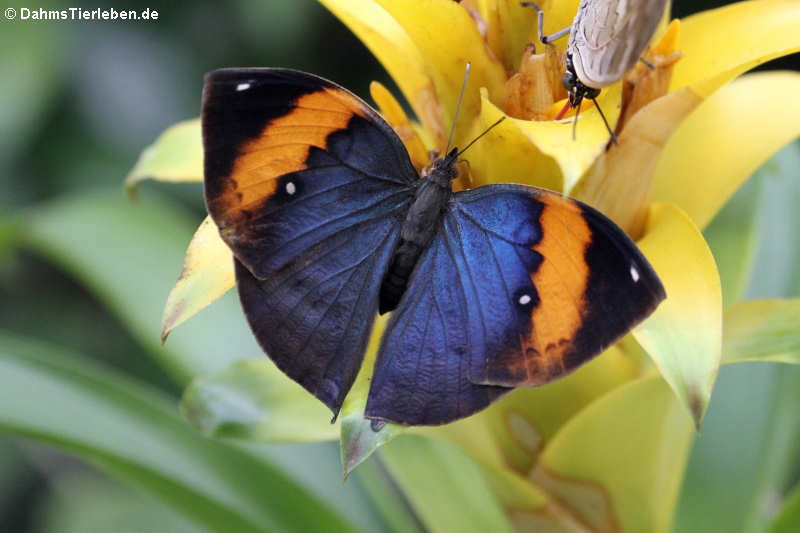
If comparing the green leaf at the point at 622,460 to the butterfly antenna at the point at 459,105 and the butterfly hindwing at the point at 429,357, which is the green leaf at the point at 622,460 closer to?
the butterfly hindwing at the point at 429,357

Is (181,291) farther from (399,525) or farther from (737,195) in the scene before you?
(737,195)

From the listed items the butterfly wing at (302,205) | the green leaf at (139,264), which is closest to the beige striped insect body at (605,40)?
the butterfly wing at (302,205)

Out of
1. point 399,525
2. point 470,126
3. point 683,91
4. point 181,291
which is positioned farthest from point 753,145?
point 399,525

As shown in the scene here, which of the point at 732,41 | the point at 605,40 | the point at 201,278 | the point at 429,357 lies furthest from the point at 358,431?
the point at 732,41

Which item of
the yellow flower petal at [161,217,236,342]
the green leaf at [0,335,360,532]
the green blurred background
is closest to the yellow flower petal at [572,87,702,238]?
the yellow flower petal at [161,217,236,342]

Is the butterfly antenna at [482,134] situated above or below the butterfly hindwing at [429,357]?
above

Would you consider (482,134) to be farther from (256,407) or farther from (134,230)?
(134,230)
